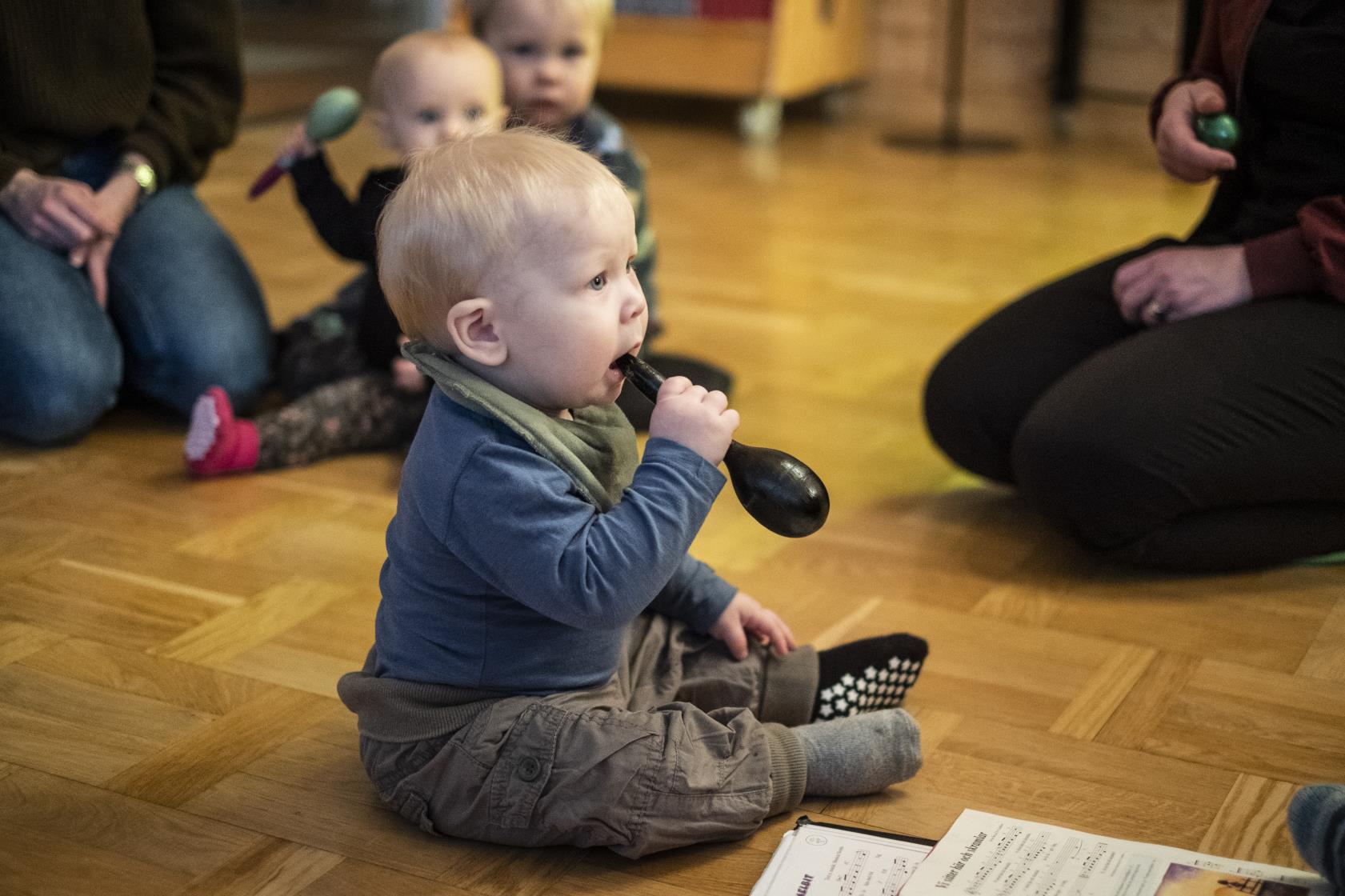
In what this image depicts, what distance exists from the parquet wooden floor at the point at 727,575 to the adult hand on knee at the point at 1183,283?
0.24 meters

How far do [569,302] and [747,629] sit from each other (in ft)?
1.05

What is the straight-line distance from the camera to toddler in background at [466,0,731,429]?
5.81 ft

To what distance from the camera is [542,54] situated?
5.87 feet

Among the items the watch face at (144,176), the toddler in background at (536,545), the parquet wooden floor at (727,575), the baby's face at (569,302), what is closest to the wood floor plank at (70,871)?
the parquet wooden floor at (727,575)

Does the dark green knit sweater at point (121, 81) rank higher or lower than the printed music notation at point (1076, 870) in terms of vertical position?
higher

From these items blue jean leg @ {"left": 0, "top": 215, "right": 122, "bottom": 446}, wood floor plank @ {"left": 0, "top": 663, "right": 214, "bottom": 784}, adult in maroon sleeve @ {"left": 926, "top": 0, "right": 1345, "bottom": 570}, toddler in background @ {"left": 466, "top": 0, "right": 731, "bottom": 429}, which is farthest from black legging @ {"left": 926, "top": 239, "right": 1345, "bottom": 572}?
blue jean leg @ {"left": 0, "top": 215, "right": 122, "bottom": 446}

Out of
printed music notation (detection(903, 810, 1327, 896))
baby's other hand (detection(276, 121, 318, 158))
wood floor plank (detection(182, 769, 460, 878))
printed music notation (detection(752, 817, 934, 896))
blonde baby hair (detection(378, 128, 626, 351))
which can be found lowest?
wood floor plank (detection(182, 769, 460, 878))

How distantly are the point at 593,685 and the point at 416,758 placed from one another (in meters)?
0.12

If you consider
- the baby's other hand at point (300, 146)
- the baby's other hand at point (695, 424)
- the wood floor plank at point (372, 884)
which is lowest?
the wood floor plank at point (372, 884)

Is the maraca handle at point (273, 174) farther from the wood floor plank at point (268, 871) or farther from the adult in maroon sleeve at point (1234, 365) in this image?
the wood floor plank at point (268, 871)

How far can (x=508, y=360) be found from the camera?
3.01 feet

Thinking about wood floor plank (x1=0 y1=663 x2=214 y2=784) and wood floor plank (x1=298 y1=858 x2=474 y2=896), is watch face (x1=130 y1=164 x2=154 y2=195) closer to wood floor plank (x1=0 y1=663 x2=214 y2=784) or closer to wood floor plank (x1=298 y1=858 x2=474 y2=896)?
wood floor plank (x1=0 y1=663 x2=214 y2=784)

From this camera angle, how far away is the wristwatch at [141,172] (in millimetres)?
1717

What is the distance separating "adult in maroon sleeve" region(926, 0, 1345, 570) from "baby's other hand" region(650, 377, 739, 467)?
52cm
